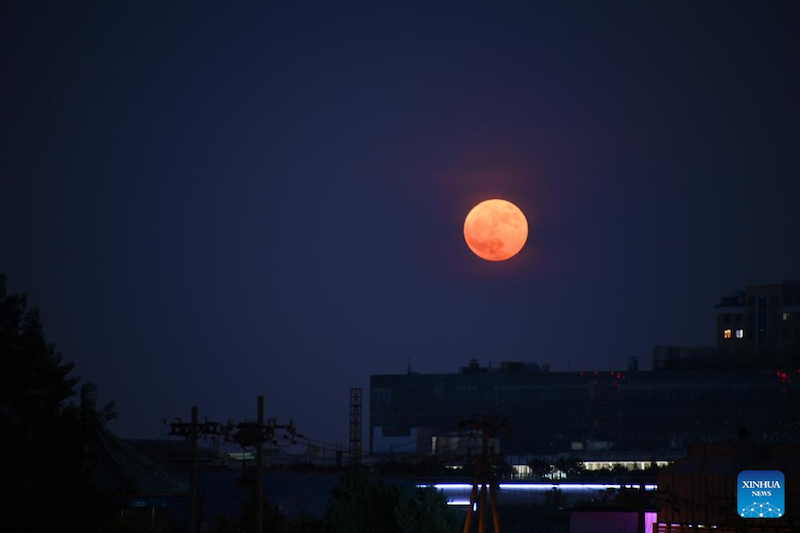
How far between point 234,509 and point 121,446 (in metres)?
29.5

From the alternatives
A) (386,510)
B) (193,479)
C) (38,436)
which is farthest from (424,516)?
(38,436)

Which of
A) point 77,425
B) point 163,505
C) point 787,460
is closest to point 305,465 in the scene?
point 163,505

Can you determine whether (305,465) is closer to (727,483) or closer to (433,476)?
(433,476)

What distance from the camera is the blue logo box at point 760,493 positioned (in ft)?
233

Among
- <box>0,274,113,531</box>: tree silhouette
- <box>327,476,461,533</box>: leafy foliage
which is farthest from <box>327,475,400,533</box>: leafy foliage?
<box>0,274,113,531</box>: tree silhouette

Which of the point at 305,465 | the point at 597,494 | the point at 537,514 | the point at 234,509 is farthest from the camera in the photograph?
the point at 597,494

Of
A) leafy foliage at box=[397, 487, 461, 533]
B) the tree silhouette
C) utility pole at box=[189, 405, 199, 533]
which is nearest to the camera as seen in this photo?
the tree silhouette

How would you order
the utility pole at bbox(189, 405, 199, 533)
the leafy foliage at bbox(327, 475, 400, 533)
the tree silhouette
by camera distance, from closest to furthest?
the tree silhouette, the utility pole at bbox(189, 405, 199, 533), the leafy foliage at bbox(327, 475, 400, 533)

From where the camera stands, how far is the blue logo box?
233 ft

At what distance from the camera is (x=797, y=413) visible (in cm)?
19525

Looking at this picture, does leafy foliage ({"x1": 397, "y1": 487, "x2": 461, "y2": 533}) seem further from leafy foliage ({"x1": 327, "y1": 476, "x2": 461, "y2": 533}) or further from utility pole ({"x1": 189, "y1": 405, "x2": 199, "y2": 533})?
utility pole ({"x1": 189, "y1": 405, "x2": 199, "y2": 533})

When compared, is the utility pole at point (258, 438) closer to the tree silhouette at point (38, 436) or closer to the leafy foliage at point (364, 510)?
the tree silhouette at point (38, 436)

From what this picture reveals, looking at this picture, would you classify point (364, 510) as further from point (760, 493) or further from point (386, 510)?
point (760, 493)

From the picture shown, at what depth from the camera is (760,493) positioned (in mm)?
72000
